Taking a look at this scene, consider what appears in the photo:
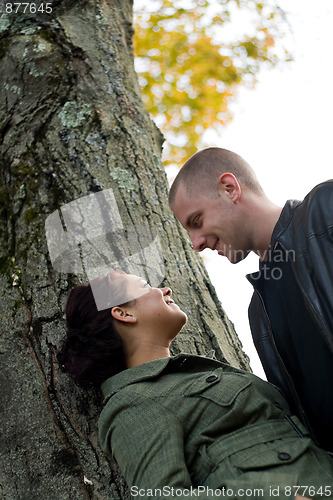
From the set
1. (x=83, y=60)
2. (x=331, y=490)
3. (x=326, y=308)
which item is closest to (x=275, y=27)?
(x=83, y=60)

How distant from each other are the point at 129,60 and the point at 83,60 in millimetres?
442

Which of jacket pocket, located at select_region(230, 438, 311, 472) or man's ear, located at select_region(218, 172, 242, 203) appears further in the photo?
man's ear, located at select_region(218, 172, 242, 203)

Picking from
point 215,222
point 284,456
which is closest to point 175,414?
point 284,456

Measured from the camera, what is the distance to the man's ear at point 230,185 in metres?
2.49

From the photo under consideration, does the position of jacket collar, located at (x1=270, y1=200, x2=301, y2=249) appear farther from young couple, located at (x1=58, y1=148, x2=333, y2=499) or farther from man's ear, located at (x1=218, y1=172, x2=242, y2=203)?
man's ear, located at (x1=218, y1=172, x2=242, y2=203)

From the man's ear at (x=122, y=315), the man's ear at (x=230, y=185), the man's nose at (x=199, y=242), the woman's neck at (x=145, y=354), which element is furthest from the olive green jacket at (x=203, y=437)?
the man's ear at (x=230, y=185)

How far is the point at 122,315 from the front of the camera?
2.35 meters

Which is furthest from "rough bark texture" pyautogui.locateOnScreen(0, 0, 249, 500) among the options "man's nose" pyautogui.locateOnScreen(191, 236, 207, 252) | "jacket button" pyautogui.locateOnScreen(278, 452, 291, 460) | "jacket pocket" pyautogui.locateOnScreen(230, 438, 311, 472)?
"jacket button" pyautogui.locateOnScreen(278, 452, 291, 460)

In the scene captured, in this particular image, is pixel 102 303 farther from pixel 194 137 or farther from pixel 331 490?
pixel 194 137

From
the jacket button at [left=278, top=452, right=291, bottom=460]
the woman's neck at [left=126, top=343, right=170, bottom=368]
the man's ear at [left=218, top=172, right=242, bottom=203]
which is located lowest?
the jacket button at [left=278, top=452, right=291, bottom=460]

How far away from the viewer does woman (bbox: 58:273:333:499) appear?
174cm

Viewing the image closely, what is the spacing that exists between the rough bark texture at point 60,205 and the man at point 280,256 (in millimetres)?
277

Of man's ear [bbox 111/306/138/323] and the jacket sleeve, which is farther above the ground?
man's ear [bbox 111/306/138/323]

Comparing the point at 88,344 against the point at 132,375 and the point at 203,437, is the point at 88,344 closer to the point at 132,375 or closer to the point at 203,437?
the point at 132,375
